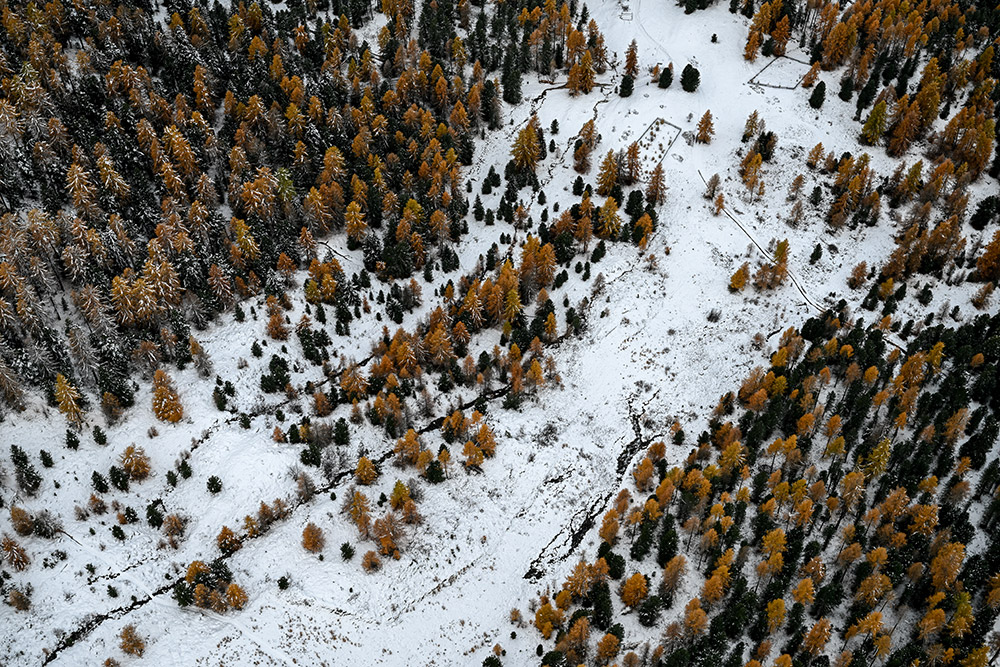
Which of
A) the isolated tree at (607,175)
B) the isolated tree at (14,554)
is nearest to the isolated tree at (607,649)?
the isolated tree at (14,554)

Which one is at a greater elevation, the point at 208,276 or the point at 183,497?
the point at 208,276

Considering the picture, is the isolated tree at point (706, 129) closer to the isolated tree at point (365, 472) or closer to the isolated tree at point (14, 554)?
the isolated tree at point (365, 472)

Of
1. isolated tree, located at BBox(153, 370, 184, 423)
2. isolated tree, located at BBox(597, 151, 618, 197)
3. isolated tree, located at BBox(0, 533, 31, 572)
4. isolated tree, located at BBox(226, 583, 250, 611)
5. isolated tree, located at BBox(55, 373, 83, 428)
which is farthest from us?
isolated tree, located at BBox(597, 151, 618, 197)

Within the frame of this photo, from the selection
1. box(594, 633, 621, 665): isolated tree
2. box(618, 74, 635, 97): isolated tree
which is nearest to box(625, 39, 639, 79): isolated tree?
box(618, 74, 635, 97): isolated tree

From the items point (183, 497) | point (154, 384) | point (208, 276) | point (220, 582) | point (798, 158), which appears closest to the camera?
point (220, 582)

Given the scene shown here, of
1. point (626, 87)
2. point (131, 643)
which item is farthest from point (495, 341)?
point (626, 87)

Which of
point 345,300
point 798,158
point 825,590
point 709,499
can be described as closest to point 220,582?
point 345,300

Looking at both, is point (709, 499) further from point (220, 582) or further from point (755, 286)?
point (220, 582)

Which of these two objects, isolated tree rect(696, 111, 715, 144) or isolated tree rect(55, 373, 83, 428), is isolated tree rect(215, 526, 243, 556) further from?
isolated tree rect(696, 111, 715, 144)

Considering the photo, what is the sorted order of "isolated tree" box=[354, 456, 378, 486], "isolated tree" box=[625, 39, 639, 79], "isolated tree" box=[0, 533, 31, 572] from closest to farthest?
1. "isolated tree" box=[0, 533, 31, 572]
2. "isolated tree" box=[354, 456, 378, 486]
3. "isolated tree" box=[625, 39, 639, 79]
